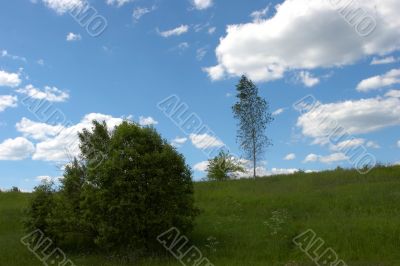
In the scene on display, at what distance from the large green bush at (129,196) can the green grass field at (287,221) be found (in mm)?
1202

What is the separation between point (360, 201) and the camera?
85.8 feet

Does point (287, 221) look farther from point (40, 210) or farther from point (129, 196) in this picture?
point (40, 210)

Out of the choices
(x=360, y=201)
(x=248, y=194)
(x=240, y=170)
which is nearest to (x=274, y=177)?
(x=248, y=194)

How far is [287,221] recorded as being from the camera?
23984mm

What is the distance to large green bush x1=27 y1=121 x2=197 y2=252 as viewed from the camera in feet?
65.7

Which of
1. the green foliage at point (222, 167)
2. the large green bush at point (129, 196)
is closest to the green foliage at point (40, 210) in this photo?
the large green bush at point (129, 196)

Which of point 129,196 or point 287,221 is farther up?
point 129,196

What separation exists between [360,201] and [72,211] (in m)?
14.6

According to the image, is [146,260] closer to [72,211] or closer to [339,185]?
[72,211]

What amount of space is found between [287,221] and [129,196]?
8.27m

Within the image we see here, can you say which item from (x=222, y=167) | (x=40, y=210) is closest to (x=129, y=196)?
(x=40, y=210)

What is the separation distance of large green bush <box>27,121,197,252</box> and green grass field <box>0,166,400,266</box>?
1202mm

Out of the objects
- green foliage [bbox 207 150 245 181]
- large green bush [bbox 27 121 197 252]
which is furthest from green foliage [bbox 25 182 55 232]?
green foliage [bbox 207 150 245 181]

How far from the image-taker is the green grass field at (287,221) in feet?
64.0
